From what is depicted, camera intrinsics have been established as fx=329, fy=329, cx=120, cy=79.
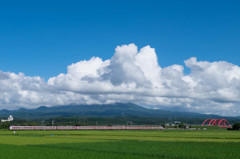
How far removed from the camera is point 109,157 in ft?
103

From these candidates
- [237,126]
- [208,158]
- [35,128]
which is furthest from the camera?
[237,126]

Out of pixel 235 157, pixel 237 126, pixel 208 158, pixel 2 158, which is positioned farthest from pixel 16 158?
pixel 237 126

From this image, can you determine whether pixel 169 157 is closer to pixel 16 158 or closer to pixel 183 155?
pixel 183 155

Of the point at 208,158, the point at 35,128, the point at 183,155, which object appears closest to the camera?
the point at 208,158

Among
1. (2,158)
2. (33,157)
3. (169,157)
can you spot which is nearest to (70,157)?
(33,157)

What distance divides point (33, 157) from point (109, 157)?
23.9ft

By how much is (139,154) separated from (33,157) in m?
10.6

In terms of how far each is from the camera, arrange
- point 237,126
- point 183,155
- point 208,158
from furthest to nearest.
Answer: point 237,126 → point 183,155 → point 208,158

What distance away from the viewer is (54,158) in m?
30.8

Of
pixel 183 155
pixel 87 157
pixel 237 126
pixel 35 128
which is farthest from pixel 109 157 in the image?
pixel 237 126

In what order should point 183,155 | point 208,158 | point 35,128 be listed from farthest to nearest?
point 35,128, point 183,155, point 208,158

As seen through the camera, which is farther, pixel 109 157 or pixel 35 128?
pixel 35 128

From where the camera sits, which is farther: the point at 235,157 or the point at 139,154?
the point at 139,154

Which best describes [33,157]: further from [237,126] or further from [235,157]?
[237,126]
